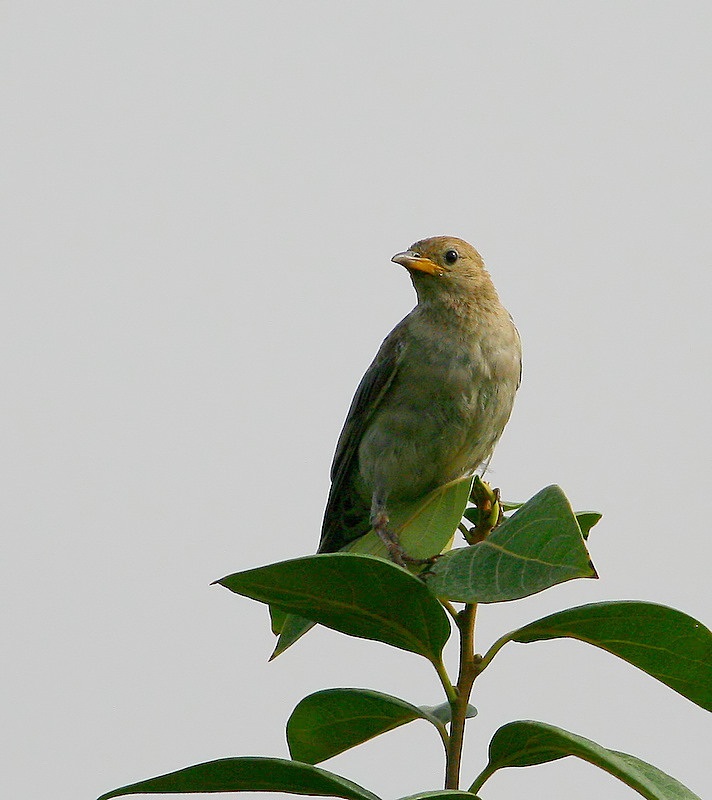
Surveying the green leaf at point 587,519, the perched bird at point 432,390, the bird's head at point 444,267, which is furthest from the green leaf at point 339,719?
the bird's head at point 444,267

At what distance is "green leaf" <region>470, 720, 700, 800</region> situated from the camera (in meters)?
1.78

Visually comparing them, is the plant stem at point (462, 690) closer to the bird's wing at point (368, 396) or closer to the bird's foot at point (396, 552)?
the bird's foot at point (396, 552)

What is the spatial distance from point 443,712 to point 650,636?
0.55 metres

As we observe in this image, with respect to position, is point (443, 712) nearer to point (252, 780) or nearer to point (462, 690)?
point (462, 690)

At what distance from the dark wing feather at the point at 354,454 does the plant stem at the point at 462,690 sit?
191 cm

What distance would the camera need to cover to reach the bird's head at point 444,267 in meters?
4.11

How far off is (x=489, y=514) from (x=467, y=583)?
0.62m

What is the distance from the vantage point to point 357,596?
1.97 metres

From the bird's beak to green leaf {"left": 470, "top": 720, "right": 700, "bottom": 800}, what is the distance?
94.3 inches

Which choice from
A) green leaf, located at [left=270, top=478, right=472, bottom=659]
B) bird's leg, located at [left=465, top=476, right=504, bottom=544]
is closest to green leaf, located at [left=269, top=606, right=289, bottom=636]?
green leaf, located at [left=270, top=478, right=472, bottom=659]

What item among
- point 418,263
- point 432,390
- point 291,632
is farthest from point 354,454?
point 291,632

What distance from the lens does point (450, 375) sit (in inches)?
148

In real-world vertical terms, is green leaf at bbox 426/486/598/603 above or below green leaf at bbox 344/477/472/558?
below

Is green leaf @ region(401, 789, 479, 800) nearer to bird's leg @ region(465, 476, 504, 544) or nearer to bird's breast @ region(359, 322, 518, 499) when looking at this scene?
bird's leg @ region(465, 476, 504, 544)
